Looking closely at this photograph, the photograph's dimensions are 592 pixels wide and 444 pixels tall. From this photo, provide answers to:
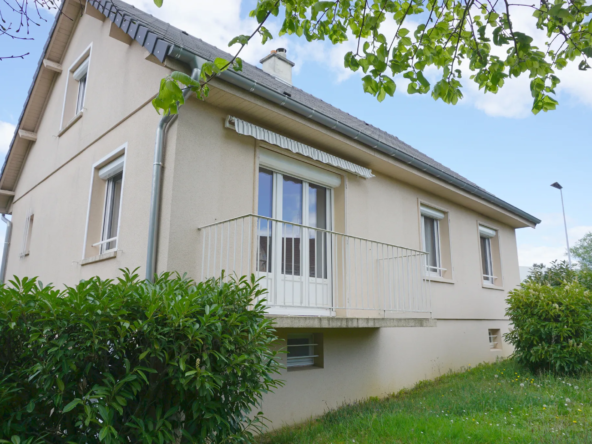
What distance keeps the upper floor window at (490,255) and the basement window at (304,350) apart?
694 centimetres

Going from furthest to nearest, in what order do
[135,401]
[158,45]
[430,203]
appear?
1. [430,203]
2. [158,45]
3. [135,401]

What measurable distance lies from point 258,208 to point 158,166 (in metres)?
1.65

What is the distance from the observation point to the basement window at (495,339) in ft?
38.9

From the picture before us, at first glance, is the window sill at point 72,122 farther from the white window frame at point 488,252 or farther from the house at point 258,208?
the white window frame at point 488,252

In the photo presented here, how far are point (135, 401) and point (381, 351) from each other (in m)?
5.16

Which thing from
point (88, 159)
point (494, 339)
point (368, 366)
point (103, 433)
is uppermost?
point (88, 159)

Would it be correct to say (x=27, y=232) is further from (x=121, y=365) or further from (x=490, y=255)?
(x=490, y=255)

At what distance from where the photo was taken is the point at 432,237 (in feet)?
35.0

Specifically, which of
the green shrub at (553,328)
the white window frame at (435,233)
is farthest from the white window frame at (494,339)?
the green shrub at (553,328)

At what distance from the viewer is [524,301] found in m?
8.84

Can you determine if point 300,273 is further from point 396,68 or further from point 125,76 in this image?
point 125,76

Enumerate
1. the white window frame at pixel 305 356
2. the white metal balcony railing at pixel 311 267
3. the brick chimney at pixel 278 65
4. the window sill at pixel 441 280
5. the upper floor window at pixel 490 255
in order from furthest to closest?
the upper floor window at pixel 490 255
the brick chimney at pixel 278 65
the window sill at pixel 441 280
the white window frame at pixel 305 356
the white metal balcony railing at pixel 311 267

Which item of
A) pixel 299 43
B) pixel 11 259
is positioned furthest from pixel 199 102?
pixel 11 259

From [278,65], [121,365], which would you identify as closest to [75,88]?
[278,65]
